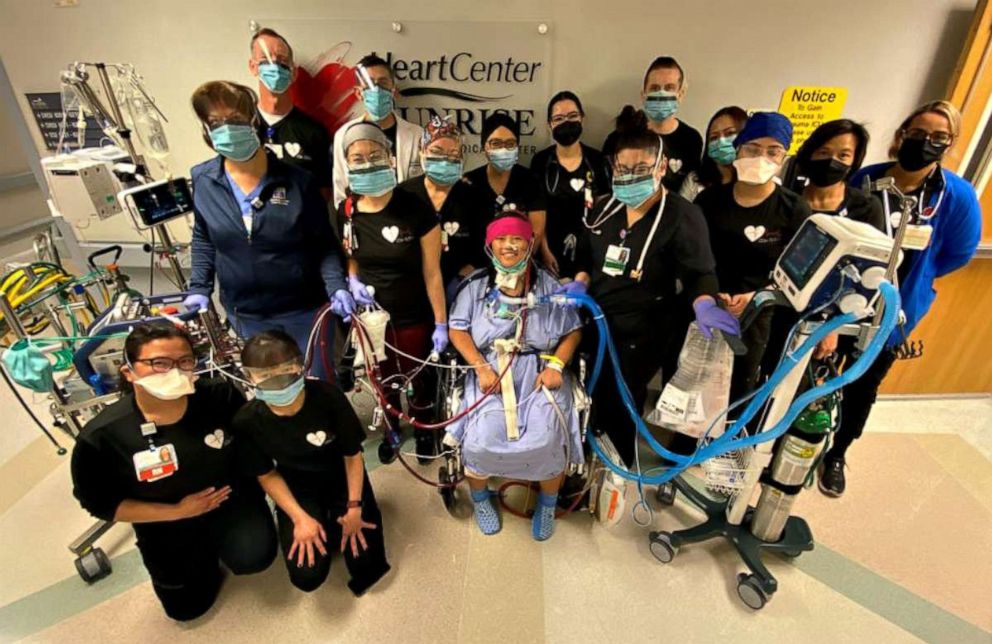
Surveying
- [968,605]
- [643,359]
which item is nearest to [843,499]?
[968,605]

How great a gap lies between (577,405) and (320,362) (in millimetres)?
1137

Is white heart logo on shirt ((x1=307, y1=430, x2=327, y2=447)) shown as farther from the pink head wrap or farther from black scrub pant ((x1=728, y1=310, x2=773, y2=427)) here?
black scrub pant ((x1=728, y1=310, x2=773, y2=427))

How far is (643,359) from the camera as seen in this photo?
6.52ft

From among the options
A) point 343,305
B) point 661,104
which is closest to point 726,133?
point 661,104

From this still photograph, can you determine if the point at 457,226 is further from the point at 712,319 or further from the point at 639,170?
the point at 712,319

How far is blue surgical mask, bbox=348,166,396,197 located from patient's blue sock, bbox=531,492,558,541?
1.41 metres

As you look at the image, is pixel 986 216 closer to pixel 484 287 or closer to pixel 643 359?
pixel 643 359

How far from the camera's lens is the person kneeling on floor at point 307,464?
60.2 inches

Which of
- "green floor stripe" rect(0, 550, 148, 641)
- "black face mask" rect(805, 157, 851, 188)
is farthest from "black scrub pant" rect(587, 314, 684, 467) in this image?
"green floor stripe" rect(0, 550, 148, 641)

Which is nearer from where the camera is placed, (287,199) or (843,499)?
(287,199)

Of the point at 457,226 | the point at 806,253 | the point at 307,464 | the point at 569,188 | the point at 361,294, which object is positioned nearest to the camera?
the point at 806,253

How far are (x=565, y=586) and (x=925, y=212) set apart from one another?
6.74 feet

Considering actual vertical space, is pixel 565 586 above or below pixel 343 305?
below

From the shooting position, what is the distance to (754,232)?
1.83 m
